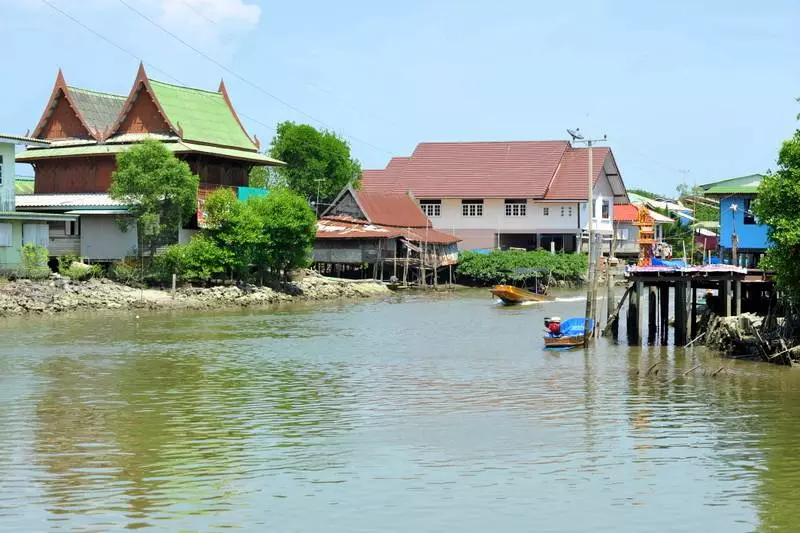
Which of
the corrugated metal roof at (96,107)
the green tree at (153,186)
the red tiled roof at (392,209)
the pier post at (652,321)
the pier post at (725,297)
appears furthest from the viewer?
the red tiled roof at (392,209)

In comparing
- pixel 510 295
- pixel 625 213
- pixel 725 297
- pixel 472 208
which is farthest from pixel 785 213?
pixel 625 213

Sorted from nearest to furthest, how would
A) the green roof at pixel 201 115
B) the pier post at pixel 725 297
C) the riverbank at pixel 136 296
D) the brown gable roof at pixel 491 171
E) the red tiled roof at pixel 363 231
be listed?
1. the pier post at pixel 725 297
2. the riverbank at pixel 136 296
3. the green roof at pixel 201 115
4. the red tiled roof at pixel 363 231
5. the brown gable roof at pixel 491 171

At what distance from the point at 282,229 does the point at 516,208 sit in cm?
2233

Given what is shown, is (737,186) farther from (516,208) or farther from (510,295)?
(516,208)

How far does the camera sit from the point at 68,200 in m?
47.0

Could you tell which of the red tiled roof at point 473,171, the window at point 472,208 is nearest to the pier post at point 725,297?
the red tiled roof at point 473,171

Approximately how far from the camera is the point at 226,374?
24.9 metres

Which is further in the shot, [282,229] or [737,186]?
[282,229]

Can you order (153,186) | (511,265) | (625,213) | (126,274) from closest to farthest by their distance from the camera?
(153,186) → (126,274) → (511,265) → (625,213)

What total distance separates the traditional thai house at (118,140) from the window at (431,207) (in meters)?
16.3

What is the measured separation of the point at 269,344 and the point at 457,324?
352 inches

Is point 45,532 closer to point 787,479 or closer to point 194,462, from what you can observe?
point 194,462

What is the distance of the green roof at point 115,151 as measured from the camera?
46.8 metres

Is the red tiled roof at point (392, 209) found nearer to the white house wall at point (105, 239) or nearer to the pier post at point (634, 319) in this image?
the white house wall at point (105, 239)
